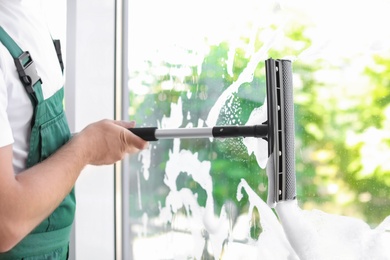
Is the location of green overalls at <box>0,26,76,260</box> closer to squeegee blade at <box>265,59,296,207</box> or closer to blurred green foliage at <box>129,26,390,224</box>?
squeegee blade at <box>265,59,296,207</box>

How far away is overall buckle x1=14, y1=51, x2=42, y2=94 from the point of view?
0.98 m

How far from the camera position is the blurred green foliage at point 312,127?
133 centimetres

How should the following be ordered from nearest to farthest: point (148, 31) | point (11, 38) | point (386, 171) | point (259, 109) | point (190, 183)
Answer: point (11, 38) → point (386, 171) → point (259, 109) → point (190, 183) → point (148, 31)

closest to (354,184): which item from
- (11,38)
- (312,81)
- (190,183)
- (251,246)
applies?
(312,81)

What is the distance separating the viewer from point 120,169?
82.7 inches

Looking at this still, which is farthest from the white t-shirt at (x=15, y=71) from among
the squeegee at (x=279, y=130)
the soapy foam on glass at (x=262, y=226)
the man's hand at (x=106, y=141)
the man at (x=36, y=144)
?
the soapy foam on glass at (x=262, y=226)

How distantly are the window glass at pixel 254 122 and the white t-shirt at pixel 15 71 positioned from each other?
0.67 metres

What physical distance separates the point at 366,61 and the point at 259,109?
0.37m

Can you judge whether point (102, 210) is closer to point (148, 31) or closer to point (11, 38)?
point (148, 31)

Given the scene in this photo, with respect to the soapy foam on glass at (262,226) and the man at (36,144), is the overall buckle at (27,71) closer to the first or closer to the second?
the man at (36,144)

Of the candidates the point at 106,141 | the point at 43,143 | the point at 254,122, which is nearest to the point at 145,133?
the point at 106,141

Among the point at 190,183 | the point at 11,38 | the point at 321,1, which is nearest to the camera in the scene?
the point at 11,38

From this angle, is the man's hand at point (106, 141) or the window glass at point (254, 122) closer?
the man's hand at point (106, 141)

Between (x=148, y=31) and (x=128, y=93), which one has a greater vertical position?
(x=148, y=31)
